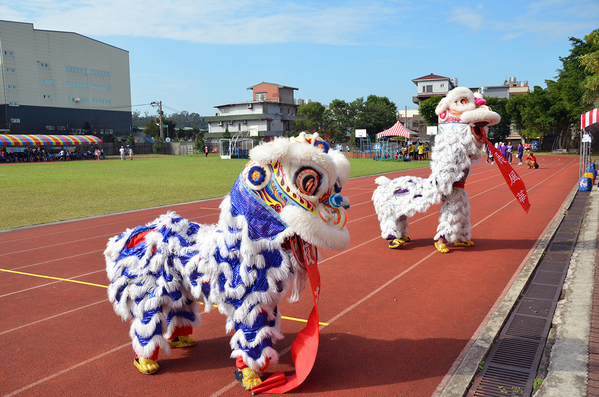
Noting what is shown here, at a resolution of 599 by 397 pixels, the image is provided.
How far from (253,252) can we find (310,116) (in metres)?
54.6

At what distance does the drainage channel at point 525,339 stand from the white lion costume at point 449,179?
1421mm

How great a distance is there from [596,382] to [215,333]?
10.5 feet

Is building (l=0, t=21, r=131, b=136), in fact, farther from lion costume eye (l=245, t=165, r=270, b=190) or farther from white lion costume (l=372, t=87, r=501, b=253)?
lion costume eye (l=245, t=165, r=270, b=190)

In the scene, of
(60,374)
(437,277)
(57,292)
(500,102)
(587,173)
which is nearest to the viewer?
(60,374)

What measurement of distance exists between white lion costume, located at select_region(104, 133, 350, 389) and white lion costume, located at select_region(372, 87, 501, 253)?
3.77 m

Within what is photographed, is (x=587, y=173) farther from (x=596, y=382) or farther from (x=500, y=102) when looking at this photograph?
(x=500, y=102)

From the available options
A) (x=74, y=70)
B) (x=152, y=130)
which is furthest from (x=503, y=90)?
(x=74, y=70)

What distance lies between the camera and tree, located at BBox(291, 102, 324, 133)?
5531 cm

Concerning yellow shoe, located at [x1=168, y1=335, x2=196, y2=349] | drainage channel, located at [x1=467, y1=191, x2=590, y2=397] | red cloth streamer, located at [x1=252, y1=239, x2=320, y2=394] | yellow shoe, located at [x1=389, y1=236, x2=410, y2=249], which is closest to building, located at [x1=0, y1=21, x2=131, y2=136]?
yellow shoe, located at [x1=389, y1=236, x2=410, y2=249]

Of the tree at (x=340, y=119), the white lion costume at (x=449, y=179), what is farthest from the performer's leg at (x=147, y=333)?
the tree at (x=340, y=119)

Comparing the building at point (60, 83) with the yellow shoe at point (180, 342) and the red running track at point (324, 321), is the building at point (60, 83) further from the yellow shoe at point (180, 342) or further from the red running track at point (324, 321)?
the yellow shoe at point (180, 342)

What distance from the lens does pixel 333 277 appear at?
5805 mm

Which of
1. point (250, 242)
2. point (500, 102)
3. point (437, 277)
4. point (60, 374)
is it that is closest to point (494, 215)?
point (437, 277)

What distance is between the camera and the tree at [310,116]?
55312 millimetres
